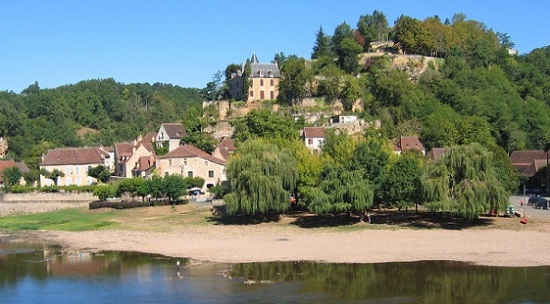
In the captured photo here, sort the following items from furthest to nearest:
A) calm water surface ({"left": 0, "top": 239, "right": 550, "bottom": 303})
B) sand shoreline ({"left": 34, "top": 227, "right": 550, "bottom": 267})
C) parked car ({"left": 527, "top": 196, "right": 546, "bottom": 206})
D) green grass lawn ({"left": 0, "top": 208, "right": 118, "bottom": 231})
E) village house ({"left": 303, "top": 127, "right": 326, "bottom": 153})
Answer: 1. village house ({"left": 303, "top": 127, "right": 326, "bottom": 153})
2. green grass lawn ({"left": 0, "top": 208, "right": 118, "bottom": 231})
3. parked car ({"left": 527, "top": 196, "right": 546, "bottom": 206})
4. sand shoreline ({"left": 34, "top": 227, "right": 550, "bottom": 267})
5. calm water surface ({"left": 0, "top": 239, "right": 550, "bottom": 303})

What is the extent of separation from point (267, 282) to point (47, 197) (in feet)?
153

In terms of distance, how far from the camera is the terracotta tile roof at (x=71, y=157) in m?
83.7

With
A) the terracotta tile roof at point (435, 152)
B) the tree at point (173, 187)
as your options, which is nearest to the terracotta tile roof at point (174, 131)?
the tree at point (173, 187)

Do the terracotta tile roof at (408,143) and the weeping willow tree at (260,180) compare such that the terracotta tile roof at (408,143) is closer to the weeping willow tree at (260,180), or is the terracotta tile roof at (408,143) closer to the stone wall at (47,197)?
the weeping willow tree at (260,180)

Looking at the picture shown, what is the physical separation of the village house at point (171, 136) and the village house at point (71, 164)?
26.5ft

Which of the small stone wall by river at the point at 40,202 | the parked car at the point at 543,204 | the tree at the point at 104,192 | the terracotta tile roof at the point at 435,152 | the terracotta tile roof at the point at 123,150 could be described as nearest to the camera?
the parked car at the point at 543,204

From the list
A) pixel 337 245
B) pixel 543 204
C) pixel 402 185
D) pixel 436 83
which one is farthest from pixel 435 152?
pixel 337 245

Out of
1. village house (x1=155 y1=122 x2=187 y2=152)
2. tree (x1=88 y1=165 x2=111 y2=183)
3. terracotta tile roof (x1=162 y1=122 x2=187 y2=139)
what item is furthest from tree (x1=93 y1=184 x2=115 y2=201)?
terracotta tile roof (x1=162 y1=122 x2=187 y2=139)

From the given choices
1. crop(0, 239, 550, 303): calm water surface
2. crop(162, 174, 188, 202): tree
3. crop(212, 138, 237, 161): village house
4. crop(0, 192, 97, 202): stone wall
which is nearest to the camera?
crop(0, 239, 550, 303): calm water surface

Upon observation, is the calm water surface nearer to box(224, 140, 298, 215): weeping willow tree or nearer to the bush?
box(224, 140, 298, 215): weeping willow tree

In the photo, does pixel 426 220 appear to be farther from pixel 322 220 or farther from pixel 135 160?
pixel 135 160

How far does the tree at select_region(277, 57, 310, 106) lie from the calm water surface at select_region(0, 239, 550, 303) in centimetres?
5520

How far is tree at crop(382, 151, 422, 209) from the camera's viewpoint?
157 feet

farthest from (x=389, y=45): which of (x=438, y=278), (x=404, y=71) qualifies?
(x=438, y=278)
